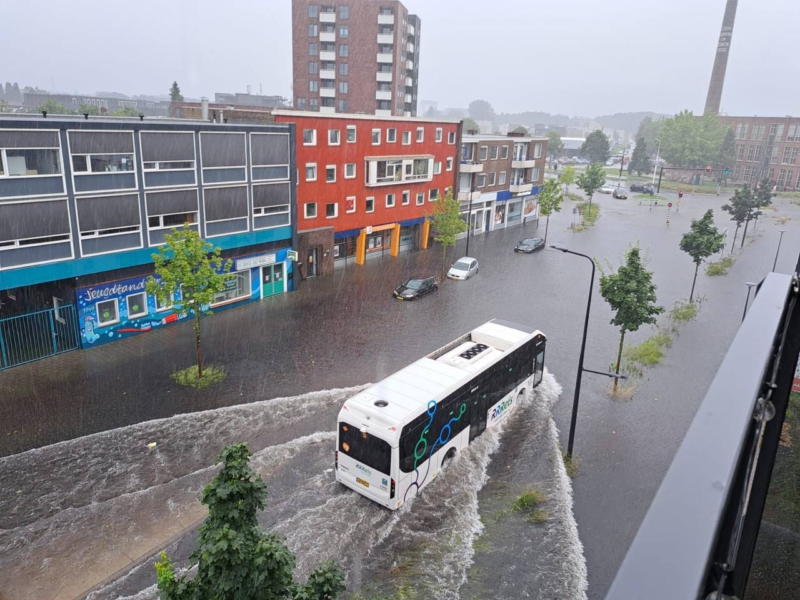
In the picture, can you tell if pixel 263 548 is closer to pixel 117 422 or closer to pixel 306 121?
pixel 117 422

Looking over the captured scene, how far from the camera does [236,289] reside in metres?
29.1

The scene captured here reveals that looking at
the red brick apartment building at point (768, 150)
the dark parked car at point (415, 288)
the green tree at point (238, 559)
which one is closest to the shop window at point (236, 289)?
the dark parked car at point (415, 288)

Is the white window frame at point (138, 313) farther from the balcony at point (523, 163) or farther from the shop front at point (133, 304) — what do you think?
the balcony at point (523, 163)

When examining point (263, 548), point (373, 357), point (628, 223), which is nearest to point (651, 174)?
point (628, 223)

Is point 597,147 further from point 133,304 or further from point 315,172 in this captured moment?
point 133,304

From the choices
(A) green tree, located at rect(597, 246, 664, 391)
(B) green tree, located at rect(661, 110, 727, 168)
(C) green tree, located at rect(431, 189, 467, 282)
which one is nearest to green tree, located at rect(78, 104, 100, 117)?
(C) green tree, located at rect(431, 189, 467, 282)

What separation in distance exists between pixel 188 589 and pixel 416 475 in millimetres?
8158

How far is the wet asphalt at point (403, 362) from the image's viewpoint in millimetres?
16641

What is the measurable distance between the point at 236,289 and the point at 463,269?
14485 millimetres

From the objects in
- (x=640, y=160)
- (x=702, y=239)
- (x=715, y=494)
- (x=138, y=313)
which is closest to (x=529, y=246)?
(x=702, y=239)

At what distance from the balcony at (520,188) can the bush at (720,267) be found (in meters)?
17.8

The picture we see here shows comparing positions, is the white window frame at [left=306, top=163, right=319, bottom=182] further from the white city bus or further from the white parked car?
the white city bus

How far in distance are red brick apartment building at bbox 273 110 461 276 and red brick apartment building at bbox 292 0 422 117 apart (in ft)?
88.0

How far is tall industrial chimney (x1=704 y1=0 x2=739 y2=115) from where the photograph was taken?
380 ft
